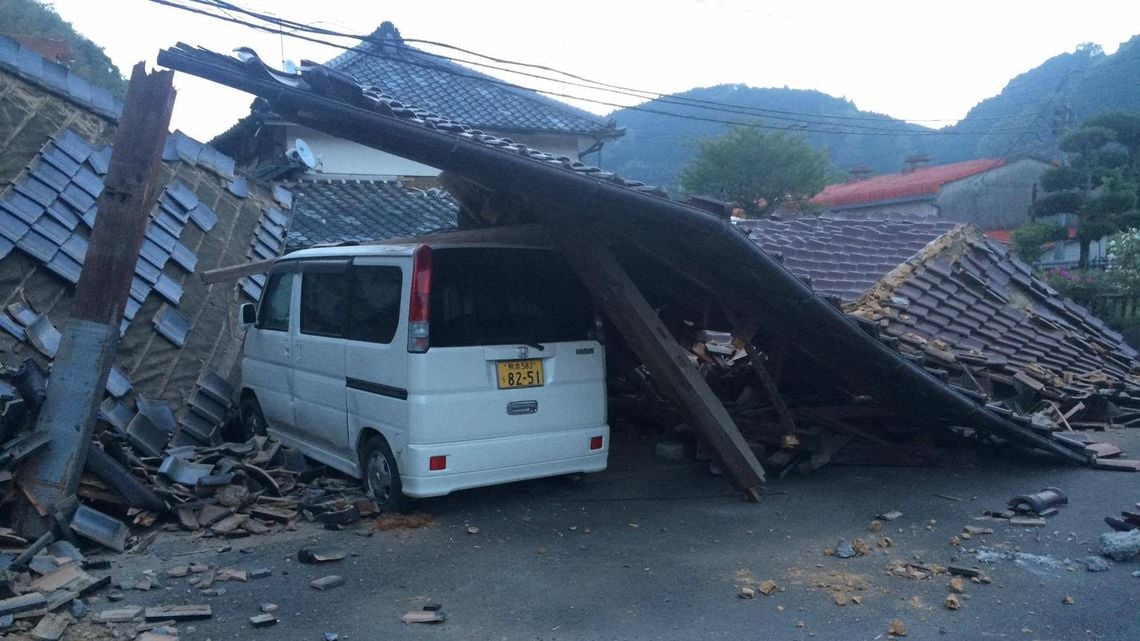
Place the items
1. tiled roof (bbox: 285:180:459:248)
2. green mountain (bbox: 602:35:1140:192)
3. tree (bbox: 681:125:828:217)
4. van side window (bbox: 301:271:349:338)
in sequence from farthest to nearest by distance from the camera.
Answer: green mountain (bbox: 602:35:1140:192), tree (bbox: 681:125:828:217), tiled roof (bbox: 285:180:459:248), van side window (bbox: 301:271:349:338)

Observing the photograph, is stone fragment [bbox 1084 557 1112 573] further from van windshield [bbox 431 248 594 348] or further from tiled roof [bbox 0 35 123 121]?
tiled roof [bbox 0 35 123 121]

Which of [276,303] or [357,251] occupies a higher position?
[357,251]

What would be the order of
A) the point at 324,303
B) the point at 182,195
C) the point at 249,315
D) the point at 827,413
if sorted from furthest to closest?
the point at 182,195 → the point at 249,315 → the point at 827,413 → the point at 324,303

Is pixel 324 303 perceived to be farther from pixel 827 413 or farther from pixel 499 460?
pixel 827 413

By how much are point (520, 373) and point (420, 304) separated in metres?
0.85

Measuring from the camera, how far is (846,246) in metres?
12.1

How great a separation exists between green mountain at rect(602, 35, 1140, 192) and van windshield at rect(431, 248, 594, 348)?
3286cm

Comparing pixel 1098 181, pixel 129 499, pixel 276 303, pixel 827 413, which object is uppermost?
pixel 1098 181

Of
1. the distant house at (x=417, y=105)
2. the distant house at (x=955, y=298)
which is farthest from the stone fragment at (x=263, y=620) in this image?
the distant house at (x=417, y=105)

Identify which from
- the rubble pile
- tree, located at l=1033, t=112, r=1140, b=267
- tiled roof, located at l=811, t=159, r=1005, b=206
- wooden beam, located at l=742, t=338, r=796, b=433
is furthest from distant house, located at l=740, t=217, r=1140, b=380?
tiled roof, located at l=811, t=159, r=1005, b=206

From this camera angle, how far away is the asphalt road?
4406 mm

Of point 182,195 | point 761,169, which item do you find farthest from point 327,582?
point 761,169

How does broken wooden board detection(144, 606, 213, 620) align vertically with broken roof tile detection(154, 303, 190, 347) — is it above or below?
below

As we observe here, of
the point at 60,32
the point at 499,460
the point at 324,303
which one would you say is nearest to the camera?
the point at 499,460
